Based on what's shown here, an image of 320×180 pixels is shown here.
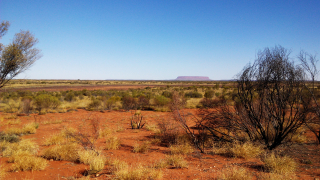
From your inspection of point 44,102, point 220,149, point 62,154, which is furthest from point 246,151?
point 44,102

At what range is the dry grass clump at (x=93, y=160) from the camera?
609 cm

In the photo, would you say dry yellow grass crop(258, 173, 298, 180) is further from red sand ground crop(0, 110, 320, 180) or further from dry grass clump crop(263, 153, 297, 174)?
red sand ground crop(0, 110, 320, 180)

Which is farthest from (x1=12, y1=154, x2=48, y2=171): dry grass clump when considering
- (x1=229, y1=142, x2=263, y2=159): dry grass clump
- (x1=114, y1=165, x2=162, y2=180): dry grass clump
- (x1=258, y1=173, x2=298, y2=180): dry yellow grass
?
(x1=229, y1=142, x2=263, y2=159): dry grass clump

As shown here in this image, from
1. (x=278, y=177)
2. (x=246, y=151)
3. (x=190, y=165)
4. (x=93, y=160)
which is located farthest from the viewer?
(x=246, y=151)

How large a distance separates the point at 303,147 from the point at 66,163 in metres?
9.89

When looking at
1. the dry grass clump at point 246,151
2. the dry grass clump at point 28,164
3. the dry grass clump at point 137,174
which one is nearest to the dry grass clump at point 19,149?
the dry grass clump at point 28,164

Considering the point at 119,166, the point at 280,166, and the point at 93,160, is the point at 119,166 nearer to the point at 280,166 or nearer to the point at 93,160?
the point at 93,160

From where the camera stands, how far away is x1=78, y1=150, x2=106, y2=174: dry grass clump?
609cm

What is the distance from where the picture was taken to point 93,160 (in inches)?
254

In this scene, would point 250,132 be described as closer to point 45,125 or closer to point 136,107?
point 45,125

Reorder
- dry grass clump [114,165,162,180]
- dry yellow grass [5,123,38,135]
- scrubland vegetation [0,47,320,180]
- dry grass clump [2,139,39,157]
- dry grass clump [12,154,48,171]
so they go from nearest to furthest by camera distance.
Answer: dry grass clump [114,165,162,180] → scrubland vegetation [0,47,320,180] → dry grass clump [12,154,48,171] → dry grass clump [2,139,39,157] → dry yellow grass [5,123,38,135]

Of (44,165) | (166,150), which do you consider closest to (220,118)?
(166,150)

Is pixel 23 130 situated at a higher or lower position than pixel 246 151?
lower

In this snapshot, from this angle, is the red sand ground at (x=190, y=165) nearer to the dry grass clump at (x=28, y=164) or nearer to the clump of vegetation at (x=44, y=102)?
the dry grass clump at (x=28, y=164)
